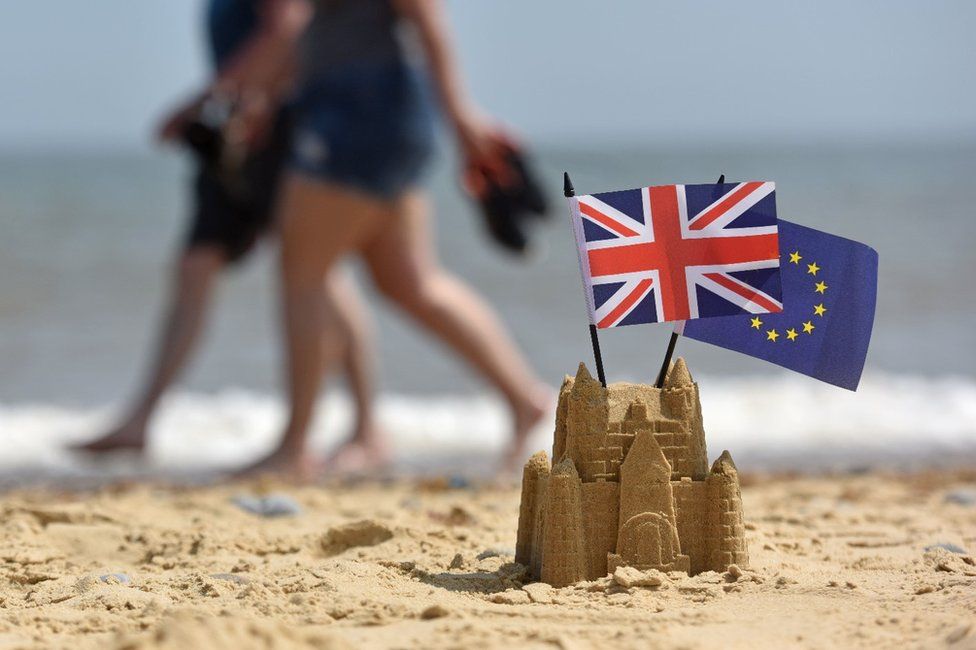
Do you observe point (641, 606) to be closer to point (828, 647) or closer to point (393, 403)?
point (828, 647)

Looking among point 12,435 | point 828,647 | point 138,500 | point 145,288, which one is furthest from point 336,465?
point 145,288

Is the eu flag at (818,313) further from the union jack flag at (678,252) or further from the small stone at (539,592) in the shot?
the small stone at (539,592)

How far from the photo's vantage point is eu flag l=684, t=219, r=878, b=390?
3600 mm

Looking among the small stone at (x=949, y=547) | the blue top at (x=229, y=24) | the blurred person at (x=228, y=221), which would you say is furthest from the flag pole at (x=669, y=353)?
the blue top at (x=229, y=24)

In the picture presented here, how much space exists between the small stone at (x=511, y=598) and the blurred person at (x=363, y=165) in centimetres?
299

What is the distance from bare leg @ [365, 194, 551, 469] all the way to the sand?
1.34 metres

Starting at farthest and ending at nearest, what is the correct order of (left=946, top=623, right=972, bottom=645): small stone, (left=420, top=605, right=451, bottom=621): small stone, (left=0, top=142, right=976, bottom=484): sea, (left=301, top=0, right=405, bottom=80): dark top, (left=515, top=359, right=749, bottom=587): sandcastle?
(left=0, top=142, right=976, bottom=484): sea → (left=301, top=0, right=405, bottom=80): dark top → (left=515, top=359, right=749, bottom=587): sandcastle → (left=420, top=605, right=451, bottom=621): small stone → (left=946, top=623, right=972, bottom=645): small stone

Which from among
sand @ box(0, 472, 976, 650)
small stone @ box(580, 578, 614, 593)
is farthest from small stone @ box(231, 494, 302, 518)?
small stone @ box(580, 578, 614, 593)

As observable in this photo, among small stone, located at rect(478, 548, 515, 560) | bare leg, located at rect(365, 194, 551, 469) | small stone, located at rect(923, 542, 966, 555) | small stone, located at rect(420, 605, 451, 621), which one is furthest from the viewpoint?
bare leg, located at rect(365, 194, 551, 469)

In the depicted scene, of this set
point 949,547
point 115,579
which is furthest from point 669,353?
point 115,579

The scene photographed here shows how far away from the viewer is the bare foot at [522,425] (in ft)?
21.5

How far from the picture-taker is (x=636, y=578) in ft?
11.1

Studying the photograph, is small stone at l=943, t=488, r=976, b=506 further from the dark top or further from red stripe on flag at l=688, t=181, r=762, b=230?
the dark top

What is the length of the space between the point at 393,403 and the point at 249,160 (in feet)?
9.53
